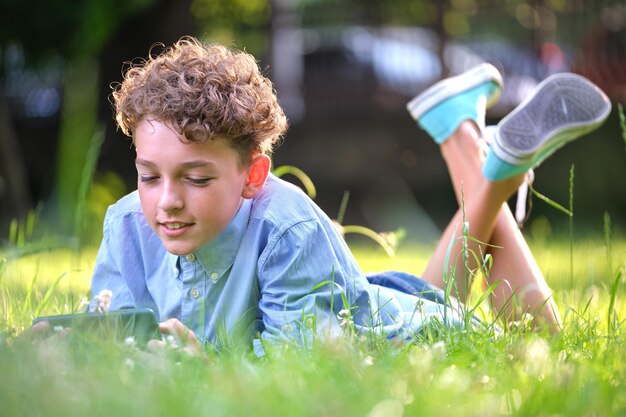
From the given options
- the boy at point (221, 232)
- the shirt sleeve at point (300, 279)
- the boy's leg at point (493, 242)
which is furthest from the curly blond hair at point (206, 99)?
the boy's leg at point (493, 242)

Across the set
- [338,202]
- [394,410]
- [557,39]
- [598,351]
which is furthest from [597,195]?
[394,410]

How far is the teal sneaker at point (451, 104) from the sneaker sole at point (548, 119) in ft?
0.93

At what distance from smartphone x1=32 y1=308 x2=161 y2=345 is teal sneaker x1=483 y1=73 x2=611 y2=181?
1.44 metres

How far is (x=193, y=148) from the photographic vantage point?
2.66 meters

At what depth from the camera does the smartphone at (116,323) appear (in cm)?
247

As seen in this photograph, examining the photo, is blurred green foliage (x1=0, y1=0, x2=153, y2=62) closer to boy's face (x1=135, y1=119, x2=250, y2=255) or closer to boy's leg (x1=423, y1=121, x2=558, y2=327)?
boy's leg (x1=423, y1=121, x2=558, y2=327)

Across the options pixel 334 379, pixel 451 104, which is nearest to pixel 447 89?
pixel 451 104

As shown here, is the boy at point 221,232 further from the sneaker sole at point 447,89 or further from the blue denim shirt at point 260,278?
the sneaker sole at point 447,89

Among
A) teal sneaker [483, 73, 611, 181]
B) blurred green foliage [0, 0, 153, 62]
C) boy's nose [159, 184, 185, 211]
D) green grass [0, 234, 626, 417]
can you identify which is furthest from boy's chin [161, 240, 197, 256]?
blurred green foliage [0, 0, 153, 62]

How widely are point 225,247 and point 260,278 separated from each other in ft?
0.44

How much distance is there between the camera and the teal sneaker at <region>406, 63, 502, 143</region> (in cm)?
386

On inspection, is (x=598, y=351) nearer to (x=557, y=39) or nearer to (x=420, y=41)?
(x=557, y=39)

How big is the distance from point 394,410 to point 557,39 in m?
9.37

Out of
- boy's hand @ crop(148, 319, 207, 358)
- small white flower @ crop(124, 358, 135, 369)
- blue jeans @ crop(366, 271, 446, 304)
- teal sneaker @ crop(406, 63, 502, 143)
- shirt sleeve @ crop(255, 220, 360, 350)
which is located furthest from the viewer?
teal sneaker @ crop(406, 63, 502, 143)
